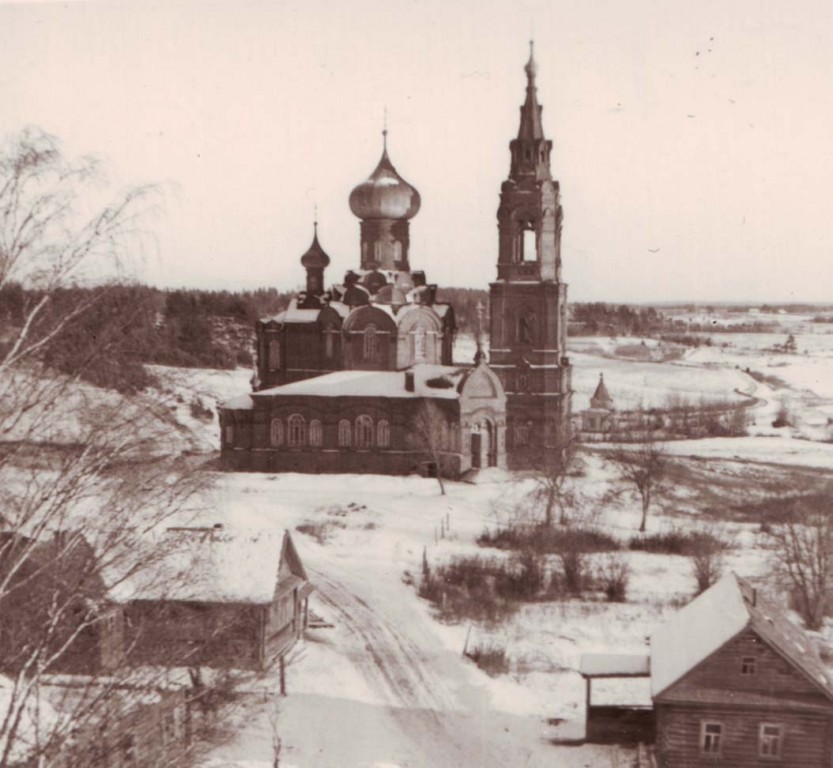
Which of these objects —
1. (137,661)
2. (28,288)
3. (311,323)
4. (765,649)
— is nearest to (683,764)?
(765,649)

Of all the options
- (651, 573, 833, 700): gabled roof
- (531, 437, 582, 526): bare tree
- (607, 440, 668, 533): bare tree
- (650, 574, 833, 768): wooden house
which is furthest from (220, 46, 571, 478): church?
(650, 574, 833, 768): wooden house

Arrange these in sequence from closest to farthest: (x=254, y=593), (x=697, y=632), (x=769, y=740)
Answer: (x=769, y=740), (x=697, y=632), (x=254, y=593)

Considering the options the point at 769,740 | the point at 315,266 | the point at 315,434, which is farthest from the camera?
the point at 315,266

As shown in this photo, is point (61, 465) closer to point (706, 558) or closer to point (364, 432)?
point (706, 558)

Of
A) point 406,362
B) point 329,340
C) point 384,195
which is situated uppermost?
point 384,195

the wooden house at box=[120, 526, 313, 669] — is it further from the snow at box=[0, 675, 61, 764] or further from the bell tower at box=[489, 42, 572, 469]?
the bell tower at box=[489, 42, 572, 469]

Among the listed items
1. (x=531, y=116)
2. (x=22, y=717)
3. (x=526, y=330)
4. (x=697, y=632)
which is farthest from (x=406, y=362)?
(x=22, y=717)

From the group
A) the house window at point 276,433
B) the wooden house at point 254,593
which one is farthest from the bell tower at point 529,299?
the wooden house at point 254,593

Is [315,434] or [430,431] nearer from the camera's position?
[430,431]
